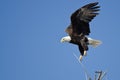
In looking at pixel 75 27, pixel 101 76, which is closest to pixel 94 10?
pixel 75 27

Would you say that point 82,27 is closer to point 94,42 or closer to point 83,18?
point 83,18

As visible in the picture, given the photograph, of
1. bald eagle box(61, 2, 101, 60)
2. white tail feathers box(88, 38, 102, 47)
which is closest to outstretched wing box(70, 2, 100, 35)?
bald eagle box(61, 2, 101, 60)

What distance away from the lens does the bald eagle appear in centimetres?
733

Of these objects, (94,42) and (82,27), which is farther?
(82,27)

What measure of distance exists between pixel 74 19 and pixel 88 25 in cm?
42

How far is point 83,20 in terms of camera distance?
769 centimetres

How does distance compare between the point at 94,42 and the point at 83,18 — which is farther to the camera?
the point at 83,18

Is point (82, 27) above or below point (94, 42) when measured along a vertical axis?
above

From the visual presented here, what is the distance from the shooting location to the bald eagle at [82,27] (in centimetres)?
733

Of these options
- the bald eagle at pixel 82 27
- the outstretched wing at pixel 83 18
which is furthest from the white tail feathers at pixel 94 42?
the outstretched wing at pixel 83 18

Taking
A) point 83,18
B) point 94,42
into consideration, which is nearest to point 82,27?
point 83,18

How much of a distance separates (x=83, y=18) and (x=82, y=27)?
0.74 ft

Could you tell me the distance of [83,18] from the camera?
7707 mm

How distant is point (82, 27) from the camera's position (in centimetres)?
770
